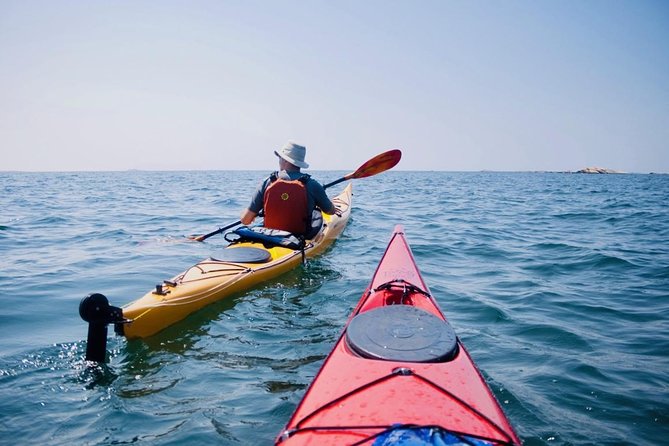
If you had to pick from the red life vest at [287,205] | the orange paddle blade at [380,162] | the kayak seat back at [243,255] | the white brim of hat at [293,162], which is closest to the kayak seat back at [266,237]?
the red life vest at [287,205]

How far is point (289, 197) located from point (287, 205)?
0.12 m

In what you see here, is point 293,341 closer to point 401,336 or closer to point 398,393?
point 401,336

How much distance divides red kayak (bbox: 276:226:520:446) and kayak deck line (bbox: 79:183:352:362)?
183 cm

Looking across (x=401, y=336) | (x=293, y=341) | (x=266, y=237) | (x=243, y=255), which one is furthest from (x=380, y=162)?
(x=401, y=336)

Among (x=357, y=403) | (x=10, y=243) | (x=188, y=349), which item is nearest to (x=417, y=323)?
(x=357, y=403)

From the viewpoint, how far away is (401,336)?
95.3 inches

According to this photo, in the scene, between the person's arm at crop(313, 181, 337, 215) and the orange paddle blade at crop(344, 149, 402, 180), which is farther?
the orange paddle blade at crop(344, 149, 402, 180)

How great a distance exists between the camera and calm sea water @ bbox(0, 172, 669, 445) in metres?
2.64

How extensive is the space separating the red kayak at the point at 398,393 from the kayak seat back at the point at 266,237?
10.1ft

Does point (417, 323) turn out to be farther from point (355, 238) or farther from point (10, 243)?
point (10, 243)

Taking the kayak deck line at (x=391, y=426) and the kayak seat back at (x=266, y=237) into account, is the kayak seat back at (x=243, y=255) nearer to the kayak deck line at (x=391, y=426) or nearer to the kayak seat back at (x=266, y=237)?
the kayak seat back at (x=266, y=237)

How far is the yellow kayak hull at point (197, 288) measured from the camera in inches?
139

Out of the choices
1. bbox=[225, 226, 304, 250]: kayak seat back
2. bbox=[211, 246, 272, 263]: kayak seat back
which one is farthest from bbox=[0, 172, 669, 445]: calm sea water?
bbox=[225, 226, 304, 250]: kayak seat back

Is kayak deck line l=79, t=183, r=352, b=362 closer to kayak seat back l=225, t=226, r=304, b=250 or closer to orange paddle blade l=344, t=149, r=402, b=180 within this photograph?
kayak seat back l=225, t=226, r=304, b=250
